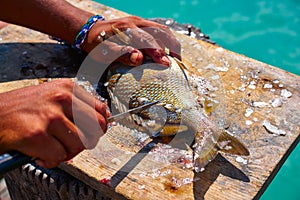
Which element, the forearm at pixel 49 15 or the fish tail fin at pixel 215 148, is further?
the forearm at pixel 49 15

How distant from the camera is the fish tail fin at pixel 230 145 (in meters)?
1.49

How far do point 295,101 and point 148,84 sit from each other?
61 centimetres

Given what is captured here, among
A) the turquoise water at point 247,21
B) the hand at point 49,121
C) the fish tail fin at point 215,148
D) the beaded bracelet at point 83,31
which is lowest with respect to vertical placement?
the hand at point 49,121

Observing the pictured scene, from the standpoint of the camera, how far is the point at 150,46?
69.9 inches

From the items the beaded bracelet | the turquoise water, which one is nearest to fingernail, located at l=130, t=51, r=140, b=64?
the beaded bracelet

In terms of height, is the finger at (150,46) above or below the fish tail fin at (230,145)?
above

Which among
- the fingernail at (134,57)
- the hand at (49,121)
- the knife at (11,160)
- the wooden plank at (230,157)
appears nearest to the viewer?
the knife at (11,160)

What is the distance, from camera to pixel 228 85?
6.05 feet

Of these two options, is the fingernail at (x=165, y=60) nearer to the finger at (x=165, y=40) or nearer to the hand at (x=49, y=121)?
the finger at (x=165, y=40)

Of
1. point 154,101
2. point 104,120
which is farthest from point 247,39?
point 104,120

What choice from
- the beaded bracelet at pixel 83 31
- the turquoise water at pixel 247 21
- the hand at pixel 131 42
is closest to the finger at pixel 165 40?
the hand at pixel 131 42

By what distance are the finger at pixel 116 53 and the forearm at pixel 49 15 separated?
0.17 m

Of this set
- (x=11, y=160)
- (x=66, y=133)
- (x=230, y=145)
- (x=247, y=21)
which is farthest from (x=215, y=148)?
(x=247, y=21)

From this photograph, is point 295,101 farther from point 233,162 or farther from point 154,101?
point 154,101
